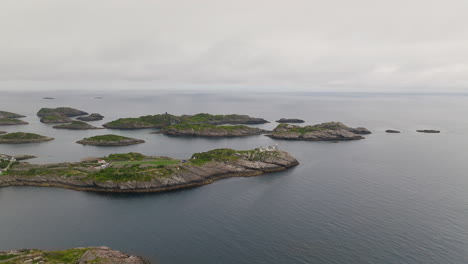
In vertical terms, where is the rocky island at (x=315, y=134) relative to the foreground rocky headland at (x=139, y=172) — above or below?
above

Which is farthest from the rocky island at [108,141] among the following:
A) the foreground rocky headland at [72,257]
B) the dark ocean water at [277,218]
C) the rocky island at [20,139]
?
the foreground rocky headland at [72,257]

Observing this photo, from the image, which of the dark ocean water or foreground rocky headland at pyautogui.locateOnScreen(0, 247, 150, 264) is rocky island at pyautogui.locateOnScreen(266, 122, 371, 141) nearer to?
the dark ocean water

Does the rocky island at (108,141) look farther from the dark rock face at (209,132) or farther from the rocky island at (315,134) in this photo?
the rocky island at (315,134)

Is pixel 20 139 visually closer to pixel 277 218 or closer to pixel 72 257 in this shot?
Result: pixel 72 257

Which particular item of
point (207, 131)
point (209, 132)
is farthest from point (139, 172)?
point (207, 131)

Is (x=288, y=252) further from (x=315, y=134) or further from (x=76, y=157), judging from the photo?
(x=315, y=134)

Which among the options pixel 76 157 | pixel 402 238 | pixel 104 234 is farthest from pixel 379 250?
pixel 76 157
